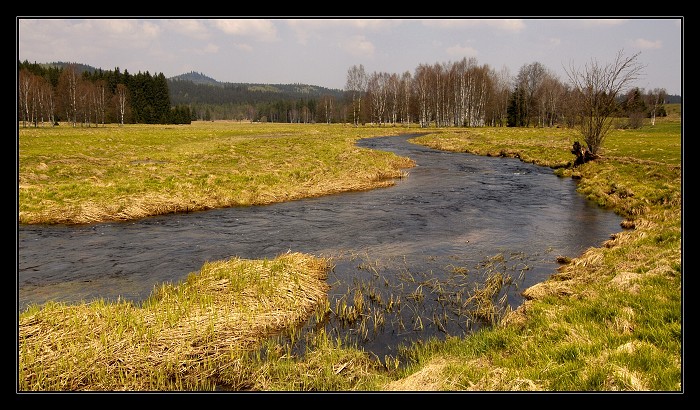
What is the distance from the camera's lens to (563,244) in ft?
52.2

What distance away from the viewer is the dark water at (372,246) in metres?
11.1

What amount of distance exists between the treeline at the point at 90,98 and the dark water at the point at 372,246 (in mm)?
86797

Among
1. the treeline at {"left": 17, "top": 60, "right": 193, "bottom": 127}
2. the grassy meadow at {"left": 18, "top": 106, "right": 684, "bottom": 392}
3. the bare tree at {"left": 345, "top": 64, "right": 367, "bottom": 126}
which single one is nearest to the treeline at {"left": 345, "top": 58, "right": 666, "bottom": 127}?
the bare tree at {"left": 345, "top": 64, "right": 367, "bottom": 126}

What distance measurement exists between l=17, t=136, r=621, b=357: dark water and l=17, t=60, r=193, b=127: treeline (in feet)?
285

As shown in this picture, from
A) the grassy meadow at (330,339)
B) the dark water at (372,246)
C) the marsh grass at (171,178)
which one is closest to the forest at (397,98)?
the marsh grass at (171,178)

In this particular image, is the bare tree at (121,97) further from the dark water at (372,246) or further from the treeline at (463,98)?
the dark water at (372,246)

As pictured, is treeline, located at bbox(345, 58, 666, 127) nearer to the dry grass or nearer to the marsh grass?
the marsh grass

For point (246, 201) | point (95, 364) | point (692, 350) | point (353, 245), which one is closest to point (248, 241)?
point (353, 245)

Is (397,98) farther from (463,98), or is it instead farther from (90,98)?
(90,98)

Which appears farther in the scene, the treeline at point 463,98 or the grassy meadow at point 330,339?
the treeline at point 463,98

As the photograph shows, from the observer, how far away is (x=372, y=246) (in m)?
16.0

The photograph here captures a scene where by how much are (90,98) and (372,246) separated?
115344 mm
